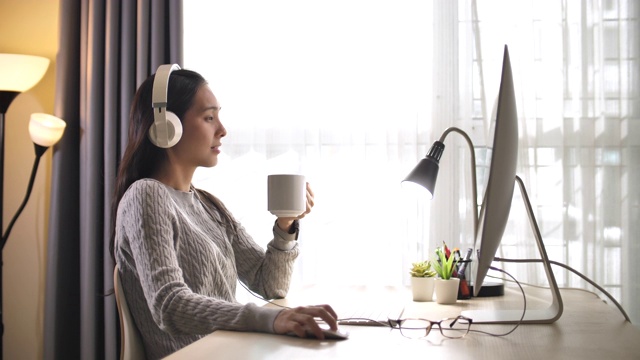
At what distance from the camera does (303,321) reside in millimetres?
1095

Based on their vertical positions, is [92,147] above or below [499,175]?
above

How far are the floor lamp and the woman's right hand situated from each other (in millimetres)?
1886

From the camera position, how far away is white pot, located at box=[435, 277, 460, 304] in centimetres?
167

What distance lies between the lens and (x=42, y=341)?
9.22 ft

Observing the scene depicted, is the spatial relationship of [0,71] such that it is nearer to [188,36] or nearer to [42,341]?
[188,36]

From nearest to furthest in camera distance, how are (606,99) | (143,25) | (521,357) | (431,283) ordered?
(521,357), (431,283), (606,99), (143,25)

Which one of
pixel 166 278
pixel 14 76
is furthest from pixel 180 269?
pixel 14 76

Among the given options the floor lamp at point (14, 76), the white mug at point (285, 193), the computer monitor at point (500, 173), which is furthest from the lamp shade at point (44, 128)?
the computer monitor at point (500, 173)

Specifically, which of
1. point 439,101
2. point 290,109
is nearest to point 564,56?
point 439,101

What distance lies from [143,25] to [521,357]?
7.21ft

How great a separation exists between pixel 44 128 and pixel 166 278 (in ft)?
4.90

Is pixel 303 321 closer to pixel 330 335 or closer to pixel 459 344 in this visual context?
pixel 330 335

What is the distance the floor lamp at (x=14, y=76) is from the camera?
260 centimetres

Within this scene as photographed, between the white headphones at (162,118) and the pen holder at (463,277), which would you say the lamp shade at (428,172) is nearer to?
the pen holder at (463,277)
